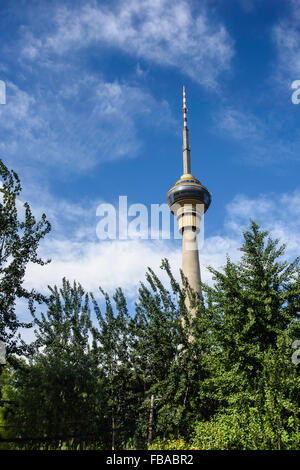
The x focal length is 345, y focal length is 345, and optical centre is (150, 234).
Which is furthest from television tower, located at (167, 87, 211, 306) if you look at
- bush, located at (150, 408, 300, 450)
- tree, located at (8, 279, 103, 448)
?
bush, located at (150, 408, 300, 450)

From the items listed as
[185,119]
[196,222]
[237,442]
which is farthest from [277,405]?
[185,119]

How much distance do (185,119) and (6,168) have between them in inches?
1424

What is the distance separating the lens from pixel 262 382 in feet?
42.3

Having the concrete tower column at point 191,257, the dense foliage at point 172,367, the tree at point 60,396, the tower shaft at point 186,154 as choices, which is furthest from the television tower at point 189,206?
the tree at point 60,396

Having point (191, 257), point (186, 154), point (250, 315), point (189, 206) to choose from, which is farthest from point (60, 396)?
point (186, 154)

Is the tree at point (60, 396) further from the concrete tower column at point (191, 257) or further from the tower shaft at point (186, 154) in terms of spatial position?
the tower shaft at point (186, 154)

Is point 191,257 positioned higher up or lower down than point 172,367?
higher up

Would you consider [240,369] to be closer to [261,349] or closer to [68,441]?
[261,349]

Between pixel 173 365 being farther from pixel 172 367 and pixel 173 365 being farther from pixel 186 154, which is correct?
pixel 186 154

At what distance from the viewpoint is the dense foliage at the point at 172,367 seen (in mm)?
11508

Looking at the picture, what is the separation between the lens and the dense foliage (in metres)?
11.5

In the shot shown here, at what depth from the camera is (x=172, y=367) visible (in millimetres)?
15258

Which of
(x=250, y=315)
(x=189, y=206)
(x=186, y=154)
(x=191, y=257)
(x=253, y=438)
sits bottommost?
(x=253, y=438)
